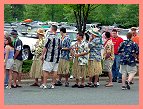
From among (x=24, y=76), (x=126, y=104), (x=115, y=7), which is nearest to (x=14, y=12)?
(x=115, y=7)

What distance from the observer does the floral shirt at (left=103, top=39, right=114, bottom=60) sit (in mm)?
14704

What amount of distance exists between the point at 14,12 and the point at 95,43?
61.7 metres

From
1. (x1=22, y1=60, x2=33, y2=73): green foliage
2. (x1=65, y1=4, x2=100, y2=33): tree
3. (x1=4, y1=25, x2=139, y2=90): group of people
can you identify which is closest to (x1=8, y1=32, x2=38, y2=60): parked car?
(x1=65, y1=4, x2=100, y2=33): tree

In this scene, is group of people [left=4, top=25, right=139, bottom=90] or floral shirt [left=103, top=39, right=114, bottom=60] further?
floral shirt [left=103, top=39, right=114, bottom=60]

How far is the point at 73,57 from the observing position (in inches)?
574

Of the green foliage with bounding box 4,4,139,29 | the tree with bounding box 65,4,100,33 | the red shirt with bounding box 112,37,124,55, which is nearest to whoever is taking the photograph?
the red shirt with bounding box 112,37,124,55

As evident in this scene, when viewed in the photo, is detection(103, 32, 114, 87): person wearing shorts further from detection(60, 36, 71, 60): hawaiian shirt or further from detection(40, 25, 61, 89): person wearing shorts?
detection(40, 25, 61, 89): person wearing shorts

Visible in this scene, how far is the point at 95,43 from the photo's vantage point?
14.3 meters

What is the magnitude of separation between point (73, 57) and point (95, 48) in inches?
28.7

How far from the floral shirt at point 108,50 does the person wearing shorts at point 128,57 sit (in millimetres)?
680

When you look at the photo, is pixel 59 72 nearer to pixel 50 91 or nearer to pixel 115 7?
pixel 50 91

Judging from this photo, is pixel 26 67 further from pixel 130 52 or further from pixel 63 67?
pixel 130 52

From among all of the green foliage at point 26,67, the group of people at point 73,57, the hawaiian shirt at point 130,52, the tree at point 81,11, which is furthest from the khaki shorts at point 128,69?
the tree at point 81,11

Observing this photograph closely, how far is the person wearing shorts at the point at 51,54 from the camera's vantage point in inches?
539
